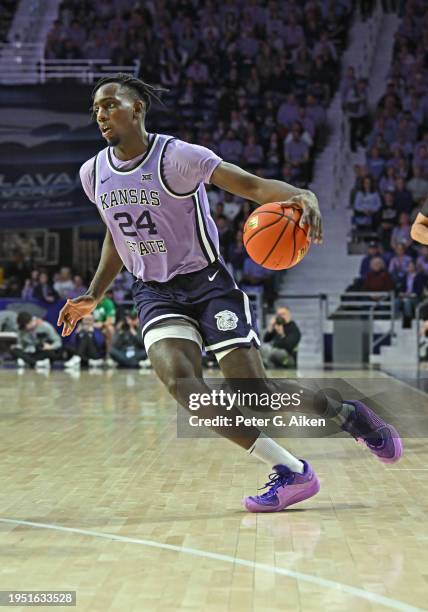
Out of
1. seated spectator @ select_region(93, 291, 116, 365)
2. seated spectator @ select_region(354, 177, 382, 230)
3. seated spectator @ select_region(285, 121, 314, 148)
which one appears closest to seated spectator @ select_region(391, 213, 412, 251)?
seated spectator @ select_region(354, 177, 382, 230)

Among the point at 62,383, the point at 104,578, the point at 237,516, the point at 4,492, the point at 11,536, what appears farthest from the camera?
the point at 62,383

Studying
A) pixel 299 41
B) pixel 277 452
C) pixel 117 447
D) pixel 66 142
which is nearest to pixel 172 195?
pixel 277 452

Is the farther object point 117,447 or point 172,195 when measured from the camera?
point 117,447

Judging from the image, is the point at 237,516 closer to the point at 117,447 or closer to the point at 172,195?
the point at 172,195

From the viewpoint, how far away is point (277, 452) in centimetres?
526

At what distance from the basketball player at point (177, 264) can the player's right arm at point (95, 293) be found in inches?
11.2

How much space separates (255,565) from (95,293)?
2106mm

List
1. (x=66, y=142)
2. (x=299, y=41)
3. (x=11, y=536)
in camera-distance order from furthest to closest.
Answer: (x=299, y=41), (x=66, y=142), (x=11, y=536)

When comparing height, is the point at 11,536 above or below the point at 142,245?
below

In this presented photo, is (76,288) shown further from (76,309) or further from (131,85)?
(131,85)

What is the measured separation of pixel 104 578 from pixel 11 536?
931 mm

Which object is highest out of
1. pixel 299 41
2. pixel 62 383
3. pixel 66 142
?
pixel 299 41

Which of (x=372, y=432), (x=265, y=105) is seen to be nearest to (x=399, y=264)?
Answer: (x=265, y=105)

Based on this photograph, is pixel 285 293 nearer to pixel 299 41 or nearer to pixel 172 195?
pixel 299 41
